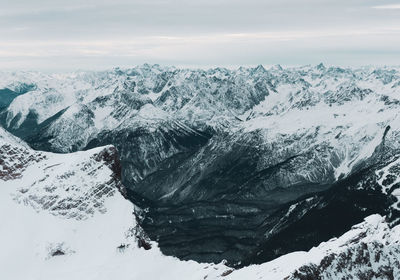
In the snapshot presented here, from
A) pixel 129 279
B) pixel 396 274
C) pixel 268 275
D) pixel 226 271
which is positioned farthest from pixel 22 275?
pixel 396 274

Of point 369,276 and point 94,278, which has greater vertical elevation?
point 369,276

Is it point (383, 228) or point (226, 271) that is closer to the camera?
point (226, 271)

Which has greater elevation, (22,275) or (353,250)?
(353,250)

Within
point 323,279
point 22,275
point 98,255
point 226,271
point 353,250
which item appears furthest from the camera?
point 98,255

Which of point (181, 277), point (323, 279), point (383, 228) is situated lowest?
point (181, 277)

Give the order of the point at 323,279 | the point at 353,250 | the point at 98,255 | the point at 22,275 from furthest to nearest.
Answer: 1. the point at 98,255
2. the point at 22,275
3. the point at 353,250
4. the point at 323,279

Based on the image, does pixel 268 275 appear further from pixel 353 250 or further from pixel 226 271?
pixel 226 271

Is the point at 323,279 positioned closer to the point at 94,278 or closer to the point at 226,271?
the point at 226,271

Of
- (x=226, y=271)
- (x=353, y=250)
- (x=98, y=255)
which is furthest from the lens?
(x=98, y=255)

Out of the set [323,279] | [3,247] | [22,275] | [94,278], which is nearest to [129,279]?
[94,278]
